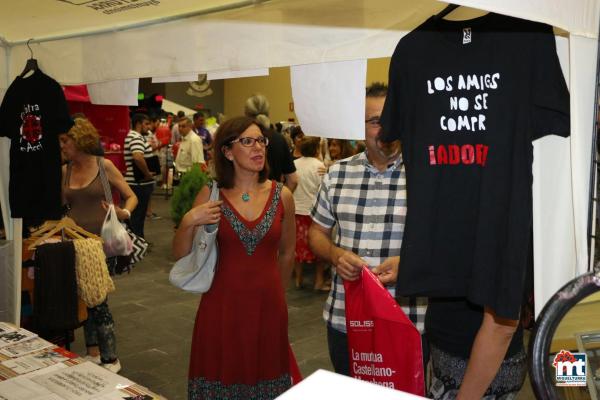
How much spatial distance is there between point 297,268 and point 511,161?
16.0ft

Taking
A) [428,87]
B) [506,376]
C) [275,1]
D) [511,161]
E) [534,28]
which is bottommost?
[506,376]

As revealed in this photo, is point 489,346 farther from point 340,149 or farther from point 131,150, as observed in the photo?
point 131,150

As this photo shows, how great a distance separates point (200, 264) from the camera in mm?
2537

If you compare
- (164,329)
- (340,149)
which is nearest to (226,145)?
(164,329)

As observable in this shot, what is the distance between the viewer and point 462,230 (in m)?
1.57

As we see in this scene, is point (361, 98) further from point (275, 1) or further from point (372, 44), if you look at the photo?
point (275, 1)

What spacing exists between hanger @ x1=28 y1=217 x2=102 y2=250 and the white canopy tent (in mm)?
138

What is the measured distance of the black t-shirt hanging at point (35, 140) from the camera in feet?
11.0

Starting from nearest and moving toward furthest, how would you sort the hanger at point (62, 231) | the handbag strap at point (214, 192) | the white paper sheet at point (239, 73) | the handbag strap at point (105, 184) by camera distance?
1. the white paper sheet at point (239, 73)
2. the handbag strap at point (214, 192)
3. the hanger at point (62, 231)
4. the handbag strap at point (105, 184)

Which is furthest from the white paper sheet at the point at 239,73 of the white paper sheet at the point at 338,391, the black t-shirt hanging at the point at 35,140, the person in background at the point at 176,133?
the person in background at the point at 176,133

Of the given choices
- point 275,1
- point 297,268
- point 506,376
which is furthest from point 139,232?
point 506,376

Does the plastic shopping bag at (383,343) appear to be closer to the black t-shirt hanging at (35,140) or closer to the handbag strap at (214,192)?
the handbag strap at (214,192)

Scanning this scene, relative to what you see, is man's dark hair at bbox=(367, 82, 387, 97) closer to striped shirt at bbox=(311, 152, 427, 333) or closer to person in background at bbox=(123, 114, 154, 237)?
striped shirt at bbox=(311, 152, 427, 333)

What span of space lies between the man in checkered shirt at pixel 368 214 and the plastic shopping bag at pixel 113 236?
6.03ft
